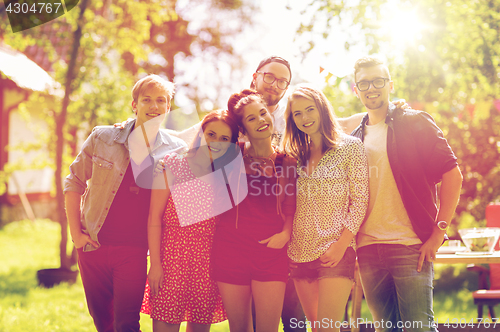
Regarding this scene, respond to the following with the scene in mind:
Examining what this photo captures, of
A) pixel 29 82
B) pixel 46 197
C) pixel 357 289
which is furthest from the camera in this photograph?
pixel 46 197

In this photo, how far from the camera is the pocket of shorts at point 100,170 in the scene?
2967mm

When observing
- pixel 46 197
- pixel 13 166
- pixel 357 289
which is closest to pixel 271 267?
pixel 357 289

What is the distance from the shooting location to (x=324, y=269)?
8.54 ft

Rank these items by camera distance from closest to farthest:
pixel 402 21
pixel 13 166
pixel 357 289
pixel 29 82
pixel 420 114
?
pixel 420 114 < pixel 357 289 < pixel 402 21 < pixel 29 82 < pixel 13 166

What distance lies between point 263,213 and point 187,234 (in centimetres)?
53

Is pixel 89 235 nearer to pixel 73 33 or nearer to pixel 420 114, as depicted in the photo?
pixel 420 114

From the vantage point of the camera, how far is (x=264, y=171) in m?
2.70

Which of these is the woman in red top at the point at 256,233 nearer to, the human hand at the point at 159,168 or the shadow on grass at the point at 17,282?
the human hand at the point at 159,168

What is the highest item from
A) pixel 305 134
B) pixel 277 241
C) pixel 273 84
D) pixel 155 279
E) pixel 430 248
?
pixel 273 84

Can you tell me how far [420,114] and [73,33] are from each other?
5.78m

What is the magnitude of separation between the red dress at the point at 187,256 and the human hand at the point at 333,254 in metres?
0.75

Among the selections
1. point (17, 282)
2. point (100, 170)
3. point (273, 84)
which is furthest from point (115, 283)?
point (17, 282)

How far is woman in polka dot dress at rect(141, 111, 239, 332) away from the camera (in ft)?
8.99

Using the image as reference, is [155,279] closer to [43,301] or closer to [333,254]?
[333,254]
